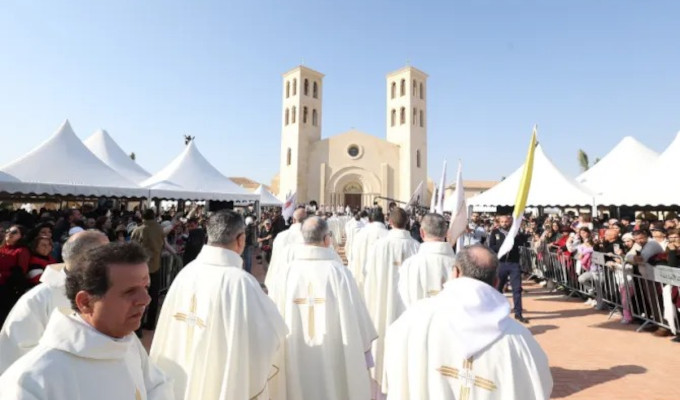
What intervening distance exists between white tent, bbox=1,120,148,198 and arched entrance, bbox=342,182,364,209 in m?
28.5

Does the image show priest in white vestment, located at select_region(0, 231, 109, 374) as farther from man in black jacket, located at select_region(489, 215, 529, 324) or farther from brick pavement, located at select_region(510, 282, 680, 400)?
man in black jacket, located at select_region(489, 215, 529, 324)

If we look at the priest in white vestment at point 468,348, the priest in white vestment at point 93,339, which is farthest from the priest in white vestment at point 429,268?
the priest in white vestment at point 93,339

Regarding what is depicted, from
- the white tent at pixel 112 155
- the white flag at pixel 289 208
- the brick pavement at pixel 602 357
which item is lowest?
the brick pavement at pixel 602 357

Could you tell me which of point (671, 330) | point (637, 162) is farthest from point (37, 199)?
point (637, 162)

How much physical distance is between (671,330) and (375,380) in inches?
182

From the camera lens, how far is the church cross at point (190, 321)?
237 cm

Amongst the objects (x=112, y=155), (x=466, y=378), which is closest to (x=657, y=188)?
(x=466, y=378)

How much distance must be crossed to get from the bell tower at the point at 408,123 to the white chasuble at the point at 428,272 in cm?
3329

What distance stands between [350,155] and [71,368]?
37.5 meters

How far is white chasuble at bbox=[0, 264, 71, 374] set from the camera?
81.8 inches

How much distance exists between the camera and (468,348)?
168cm

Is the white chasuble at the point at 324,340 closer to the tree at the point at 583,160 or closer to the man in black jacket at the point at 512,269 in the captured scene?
the man in black jacket at the point at 512,269

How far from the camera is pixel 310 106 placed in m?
39.0

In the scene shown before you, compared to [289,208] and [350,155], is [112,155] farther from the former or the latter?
[350,155]
